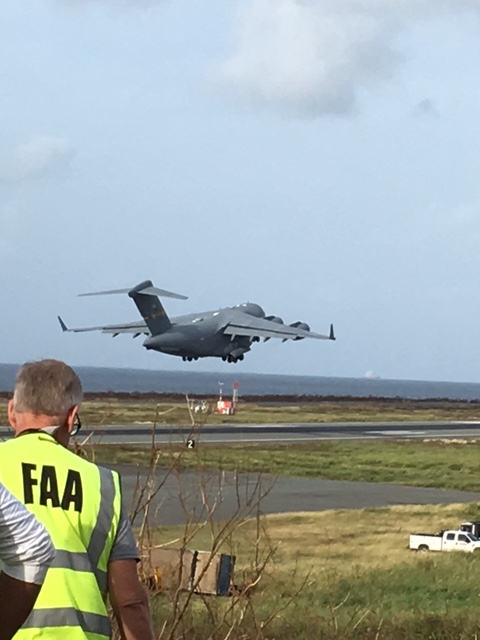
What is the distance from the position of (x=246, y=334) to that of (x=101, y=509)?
264 ft

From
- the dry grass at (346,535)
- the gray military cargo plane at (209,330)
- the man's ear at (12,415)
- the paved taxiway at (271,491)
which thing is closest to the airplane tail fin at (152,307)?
the gray military cargo plane at (209,330)

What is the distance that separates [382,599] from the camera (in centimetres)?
1612

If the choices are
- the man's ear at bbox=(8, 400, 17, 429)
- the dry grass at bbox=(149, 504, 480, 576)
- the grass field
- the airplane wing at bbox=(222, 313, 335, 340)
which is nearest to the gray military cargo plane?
the airplane wing at bbox=(222, 313, 335, 340)

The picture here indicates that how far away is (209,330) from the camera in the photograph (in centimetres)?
8494

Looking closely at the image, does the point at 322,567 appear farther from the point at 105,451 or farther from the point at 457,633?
the point at 105,451

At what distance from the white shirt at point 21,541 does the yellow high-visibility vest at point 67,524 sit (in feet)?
2.88

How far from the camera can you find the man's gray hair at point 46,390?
445cm

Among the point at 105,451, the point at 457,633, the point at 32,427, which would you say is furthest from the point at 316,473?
the point at 32,427

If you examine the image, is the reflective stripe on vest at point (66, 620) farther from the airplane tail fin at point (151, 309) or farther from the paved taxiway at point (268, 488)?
the airplane tail fin at point (151, 309)

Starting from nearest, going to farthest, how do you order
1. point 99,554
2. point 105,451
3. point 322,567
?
point 99,554, point 322,567, point 105,451

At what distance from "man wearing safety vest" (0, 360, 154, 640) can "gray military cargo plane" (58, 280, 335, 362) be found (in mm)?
79054

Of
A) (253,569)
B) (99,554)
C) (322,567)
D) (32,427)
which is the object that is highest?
(32,427)

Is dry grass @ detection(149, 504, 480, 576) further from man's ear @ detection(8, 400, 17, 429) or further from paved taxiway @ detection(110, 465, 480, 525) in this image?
man's ear @ detection(8, 400, 17, 429)

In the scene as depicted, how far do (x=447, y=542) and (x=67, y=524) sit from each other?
20.0m
